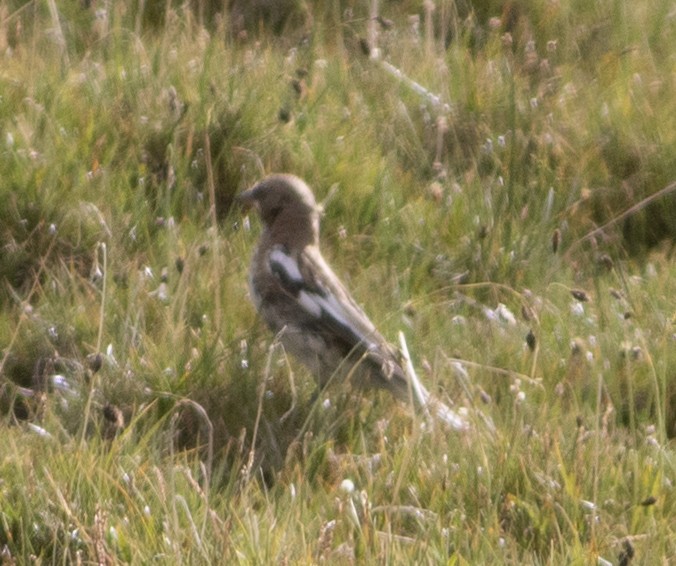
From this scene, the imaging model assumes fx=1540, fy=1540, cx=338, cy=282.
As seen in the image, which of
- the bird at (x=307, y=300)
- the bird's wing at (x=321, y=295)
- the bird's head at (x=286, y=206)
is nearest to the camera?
the bird at (x=307, y=300)

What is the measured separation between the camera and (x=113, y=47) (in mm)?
6766

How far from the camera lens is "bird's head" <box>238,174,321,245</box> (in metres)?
5.80

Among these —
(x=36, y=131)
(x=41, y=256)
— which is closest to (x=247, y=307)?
(x=41, y=256)

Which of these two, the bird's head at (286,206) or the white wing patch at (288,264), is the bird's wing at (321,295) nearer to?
the white wing patch at (288,264)

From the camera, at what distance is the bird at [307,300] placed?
5.11 meters

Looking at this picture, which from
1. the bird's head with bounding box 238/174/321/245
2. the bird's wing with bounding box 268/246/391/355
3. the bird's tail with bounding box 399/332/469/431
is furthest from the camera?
the bird's head with bounding box 238/174/321/245

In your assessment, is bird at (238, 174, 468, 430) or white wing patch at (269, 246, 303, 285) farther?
white wing patch at (269, 246, 303, 285)

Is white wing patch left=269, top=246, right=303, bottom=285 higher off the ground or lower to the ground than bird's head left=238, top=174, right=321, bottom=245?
lower

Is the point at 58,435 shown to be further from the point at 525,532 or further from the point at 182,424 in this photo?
the point at 525,532

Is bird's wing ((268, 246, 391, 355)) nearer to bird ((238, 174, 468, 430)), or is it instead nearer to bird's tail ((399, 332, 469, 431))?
bird ((238, 174, 468, 430))

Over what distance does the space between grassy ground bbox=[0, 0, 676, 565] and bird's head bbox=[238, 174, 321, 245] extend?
17cm

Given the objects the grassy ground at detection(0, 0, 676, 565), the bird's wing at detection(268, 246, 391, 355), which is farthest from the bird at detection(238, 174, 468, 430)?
the grassy ground at detection(0, 0, 676, 565)

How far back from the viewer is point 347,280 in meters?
5.80

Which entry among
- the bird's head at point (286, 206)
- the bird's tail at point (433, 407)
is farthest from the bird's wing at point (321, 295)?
the bird's tail at point (433, 407)
